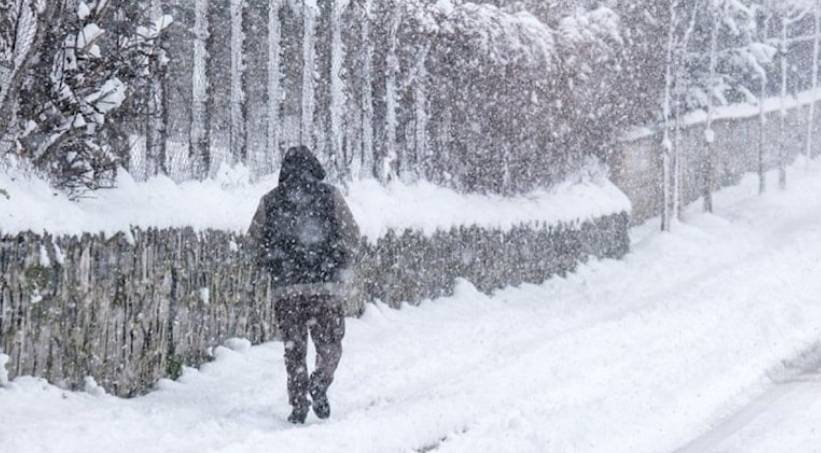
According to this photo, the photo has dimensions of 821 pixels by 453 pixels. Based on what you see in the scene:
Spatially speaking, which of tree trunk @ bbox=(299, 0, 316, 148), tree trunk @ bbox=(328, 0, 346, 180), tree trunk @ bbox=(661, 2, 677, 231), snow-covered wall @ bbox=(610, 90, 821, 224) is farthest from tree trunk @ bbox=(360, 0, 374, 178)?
tree trunk @ bbox=(661, 2, 677, 231)

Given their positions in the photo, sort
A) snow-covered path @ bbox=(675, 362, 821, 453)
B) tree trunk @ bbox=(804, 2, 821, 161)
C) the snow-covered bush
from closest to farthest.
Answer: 1. snow-covered path @ bbox=(675, 362, 821, 453)
2. the snow-covered bush
3. tree trunk @ bbox=(804, 2, 821, 161)

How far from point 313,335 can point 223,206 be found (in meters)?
2.94

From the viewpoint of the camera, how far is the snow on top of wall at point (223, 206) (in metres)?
9.02

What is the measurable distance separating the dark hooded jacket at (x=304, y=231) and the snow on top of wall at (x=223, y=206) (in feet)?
4.55

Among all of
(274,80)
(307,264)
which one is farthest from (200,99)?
(307,264)

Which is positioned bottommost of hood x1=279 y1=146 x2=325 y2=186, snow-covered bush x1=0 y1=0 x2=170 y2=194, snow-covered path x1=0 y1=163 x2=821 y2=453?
snow-covered path x1=0 y1=163 x2=821 y2=453

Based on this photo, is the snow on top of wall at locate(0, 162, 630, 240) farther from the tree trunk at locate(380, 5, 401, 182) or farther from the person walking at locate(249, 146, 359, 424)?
the person walking at locate(249, 146, 359, 424)

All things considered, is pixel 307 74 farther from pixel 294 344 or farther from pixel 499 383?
pixel 294 344

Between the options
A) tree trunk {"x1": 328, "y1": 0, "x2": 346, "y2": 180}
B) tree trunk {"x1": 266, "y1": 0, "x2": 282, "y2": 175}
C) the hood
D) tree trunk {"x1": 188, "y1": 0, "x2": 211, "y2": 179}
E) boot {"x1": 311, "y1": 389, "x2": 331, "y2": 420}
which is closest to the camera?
boot {"x1": 311, "y1": 389, "x2": 331, "y2": 420}

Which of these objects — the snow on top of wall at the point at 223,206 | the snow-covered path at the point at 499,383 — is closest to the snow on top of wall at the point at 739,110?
the snow on top of wall at the point at 223,206

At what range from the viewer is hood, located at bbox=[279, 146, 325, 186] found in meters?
9.21

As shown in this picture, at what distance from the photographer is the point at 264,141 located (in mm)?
13766

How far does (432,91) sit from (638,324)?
5.01 metres

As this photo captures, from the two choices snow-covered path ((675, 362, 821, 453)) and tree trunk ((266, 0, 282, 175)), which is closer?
snow-covered path ((675, 362, 821, 453))
